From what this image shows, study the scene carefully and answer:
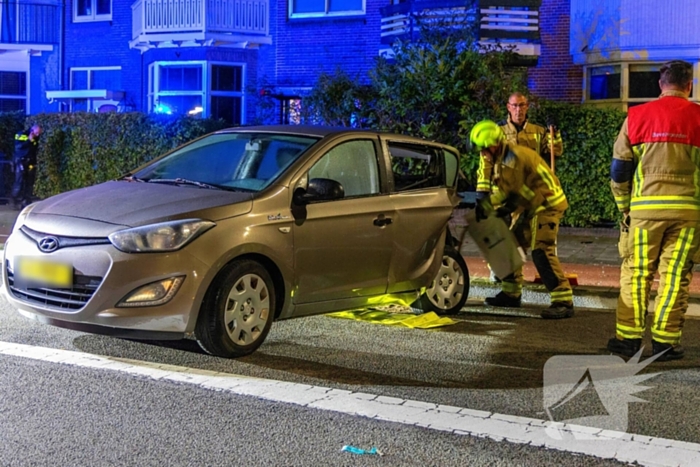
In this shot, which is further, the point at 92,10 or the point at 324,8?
the point at 92,10

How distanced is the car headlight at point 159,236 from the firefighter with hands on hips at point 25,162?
13225 millimetres

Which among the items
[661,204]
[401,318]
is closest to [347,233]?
[401,318]

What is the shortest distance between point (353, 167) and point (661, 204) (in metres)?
2.19

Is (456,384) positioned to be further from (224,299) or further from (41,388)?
(41,388)

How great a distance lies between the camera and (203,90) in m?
23.8

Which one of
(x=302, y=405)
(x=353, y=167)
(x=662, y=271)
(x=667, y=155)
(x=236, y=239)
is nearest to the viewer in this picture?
(x=302, y=405)

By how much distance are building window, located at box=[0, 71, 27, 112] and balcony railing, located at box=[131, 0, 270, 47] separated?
525cm

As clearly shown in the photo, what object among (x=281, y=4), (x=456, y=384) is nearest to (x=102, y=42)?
(x=281, y=4)

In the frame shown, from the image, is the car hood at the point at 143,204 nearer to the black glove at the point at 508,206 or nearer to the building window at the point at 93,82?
the black glove at the point at 508,206

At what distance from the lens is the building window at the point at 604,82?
19.8 metres

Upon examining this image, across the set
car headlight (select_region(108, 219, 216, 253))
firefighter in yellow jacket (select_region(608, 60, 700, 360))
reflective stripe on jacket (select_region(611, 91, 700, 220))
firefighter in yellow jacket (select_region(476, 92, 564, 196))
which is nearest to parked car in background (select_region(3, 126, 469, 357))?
car headlight (select_region(108, 219, 216, 253))

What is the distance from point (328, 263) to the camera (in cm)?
686

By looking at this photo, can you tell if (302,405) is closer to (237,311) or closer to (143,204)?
(237,311)

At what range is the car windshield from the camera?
681cm
